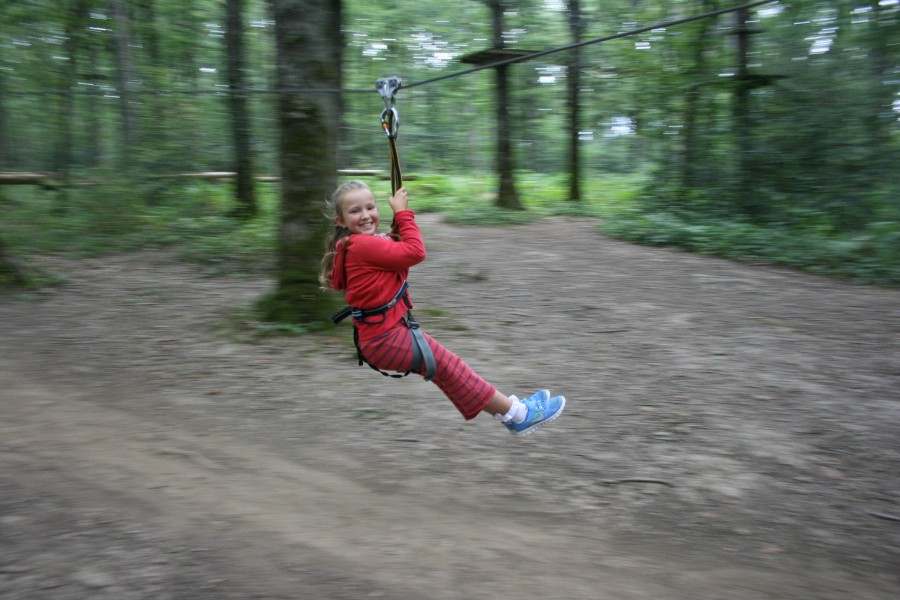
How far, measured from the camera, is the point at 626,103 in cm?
1700

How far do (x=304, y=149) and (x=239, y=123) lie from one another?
261 inches

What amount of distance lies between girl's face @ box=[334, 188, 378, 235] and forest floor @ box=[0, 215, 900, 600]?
1518 mm

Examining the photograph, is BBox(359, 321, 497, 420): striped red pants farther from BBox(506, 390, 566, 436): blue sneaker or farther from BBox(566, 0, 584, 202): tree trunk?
BBox(566, 0, 584, 202): tree trunk

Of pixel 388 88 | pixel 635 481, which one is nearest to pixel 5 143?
pixel 388 88

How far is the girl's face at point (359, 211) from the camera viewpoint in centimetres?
393

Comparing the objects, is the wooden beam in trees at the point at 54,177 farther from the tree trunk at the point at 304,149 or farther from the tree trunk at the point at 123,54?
the tree trunk at the point at 304,149

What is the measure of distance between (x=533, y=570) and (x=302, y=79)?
5.16m

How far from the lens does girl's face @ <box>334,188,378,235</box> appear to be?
3926 millimetres

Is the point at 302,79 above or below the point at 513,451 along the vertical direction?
above

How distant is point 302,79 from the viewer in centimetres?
661

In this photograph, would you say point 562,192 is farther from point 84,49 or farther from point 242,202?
point 84,49

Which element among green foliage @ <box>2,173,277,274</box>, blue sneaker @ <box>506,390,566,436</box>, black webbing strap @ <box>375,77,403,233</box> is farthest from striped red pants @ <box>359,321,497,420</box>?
green foliage @ <box>2,173,277,274</box>

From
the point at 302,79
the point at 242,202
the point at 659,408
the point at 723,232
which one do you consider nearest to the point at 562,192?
the point at 723,232

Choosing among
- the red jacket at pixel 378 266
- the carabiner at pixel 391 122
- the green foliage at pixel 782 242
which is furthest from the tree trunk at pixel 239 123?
the red jacket at pixel 378 266
